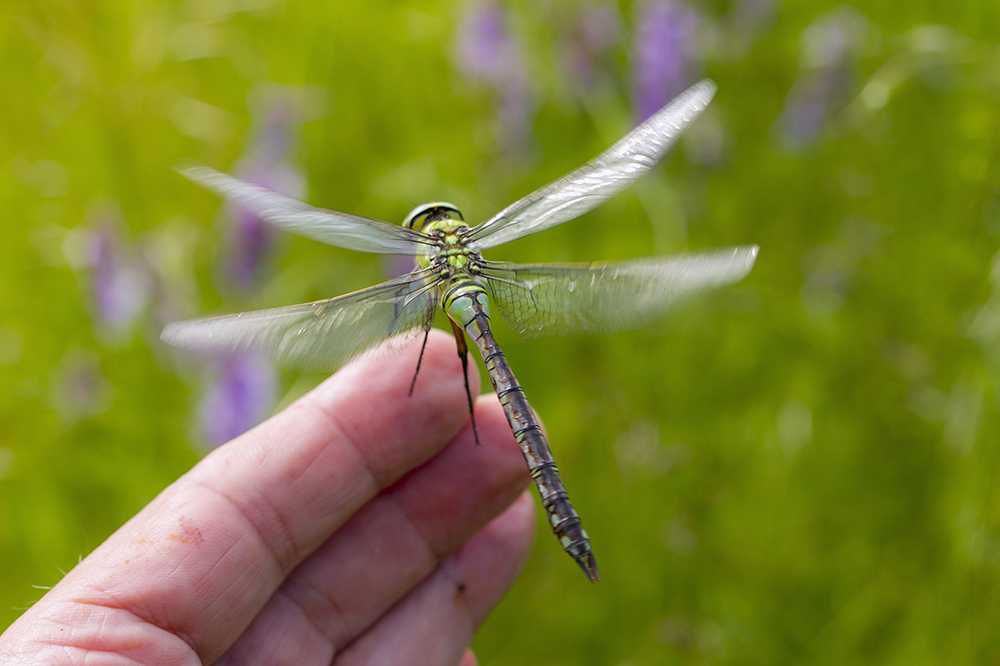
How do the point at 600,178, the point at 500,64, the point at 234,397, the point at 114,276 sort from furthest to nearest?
the point at 500,64 < the point at 114,276 < the point at 234,397 < the point at 600,178

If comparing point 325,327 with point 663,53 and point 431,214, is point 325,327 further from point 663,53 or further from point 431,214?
point 663,53

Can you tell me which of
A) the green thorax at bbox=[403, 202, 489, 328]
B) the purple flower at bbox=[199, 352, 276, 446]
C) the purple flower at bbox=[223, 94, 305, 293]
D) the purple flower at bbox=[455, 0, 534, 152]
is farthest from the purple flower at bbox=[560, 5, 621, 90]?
the purple flower at bbox=[199, 352, 276, 446]

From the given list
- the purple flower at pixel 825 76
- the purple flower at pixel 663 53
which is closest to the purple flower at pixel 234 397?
the purple flower at pixel 663 53

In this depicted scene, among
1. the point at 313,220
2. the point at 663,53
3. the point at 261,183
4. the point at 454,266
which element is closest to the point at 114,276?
the point at 261,183

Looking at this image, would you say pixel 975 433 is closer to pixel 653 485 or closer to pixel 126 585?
pixel 653 485

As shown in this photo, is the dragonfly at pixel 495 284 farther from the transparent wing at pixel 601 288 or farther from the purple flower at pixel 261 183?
the purple flower at pixel 261 183

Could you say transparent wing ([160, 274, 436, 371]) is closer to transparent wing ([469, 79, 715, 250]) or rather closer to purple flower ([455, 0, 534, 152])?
transparent wing ([469, 79, 715, 250])

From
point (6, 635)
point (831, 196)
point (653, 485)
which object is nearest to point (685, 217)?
point (831, 196)
